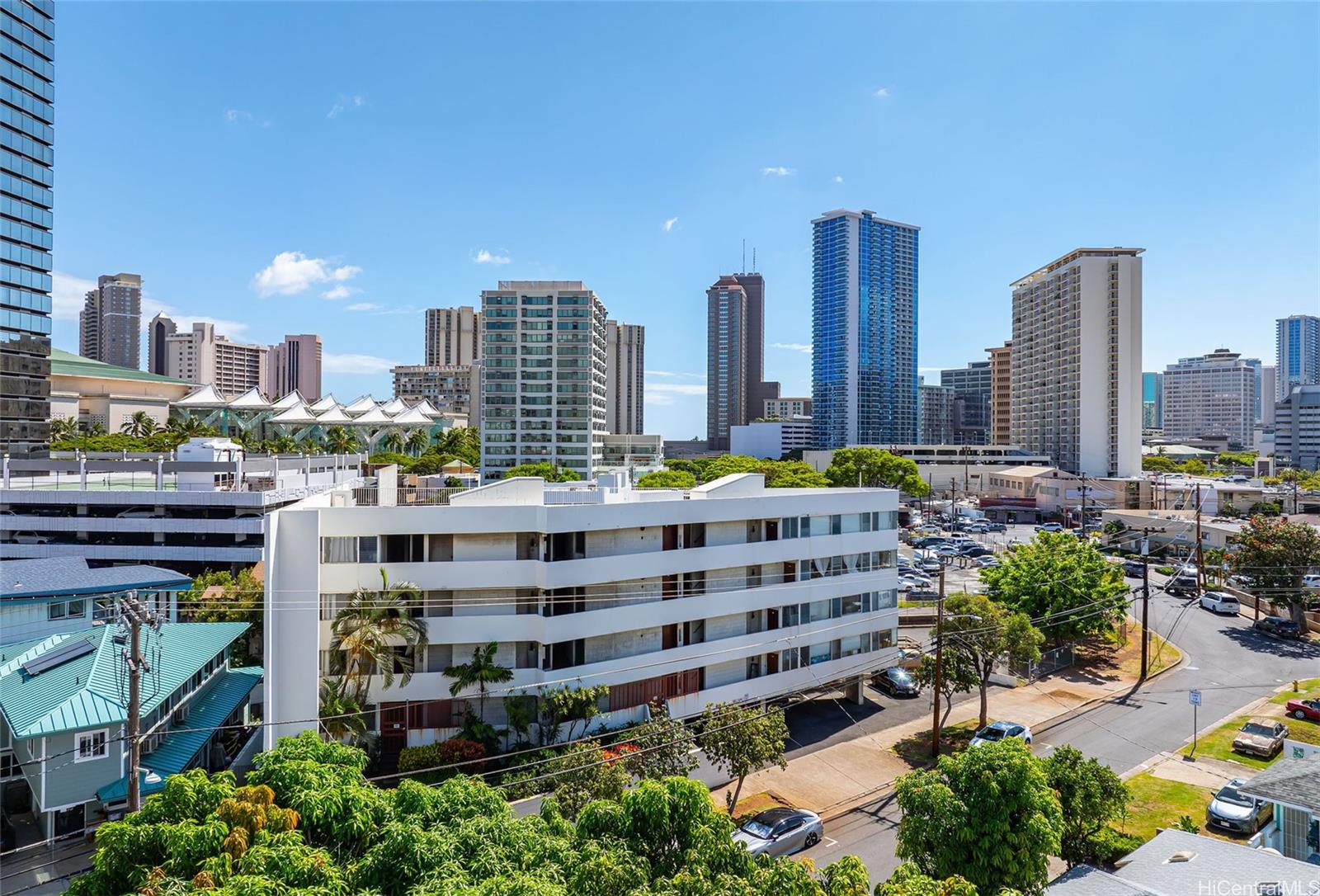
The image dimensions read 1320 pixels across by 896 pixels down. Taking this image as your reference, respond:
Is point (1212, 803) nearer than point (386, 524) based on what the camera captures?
Yes

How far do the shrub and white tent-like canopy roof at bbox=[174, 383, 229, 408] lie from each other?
141 metres

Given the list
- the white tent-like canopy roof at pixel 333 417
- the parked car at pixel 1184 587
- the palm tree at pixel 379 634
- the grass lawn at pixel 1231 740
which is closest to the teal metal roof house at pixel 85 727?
the palm tree at pixel 379 634

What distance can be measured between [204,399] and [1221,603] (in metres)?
163

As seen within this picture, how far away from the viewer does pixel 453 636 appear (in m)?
25.3

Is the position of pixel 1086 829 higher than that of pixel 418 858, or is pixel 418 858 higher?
pixel 418 858

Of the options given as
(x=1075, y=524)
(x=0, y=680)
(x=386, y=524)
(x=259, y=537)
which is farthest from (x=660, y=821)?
(x=1075, y=524)

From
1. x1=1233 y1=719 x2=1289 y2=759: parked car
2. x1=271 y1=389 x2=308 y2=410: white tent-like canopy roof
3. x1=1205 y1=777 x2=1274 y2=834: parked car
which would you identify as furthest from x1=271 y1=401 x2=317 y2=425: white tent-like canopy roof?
x1=1205 y1=777 x2=1274 y2=834: parked car

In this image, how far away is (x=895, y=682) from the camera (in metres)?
36.4

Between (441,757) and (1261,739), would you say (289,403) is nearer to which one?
(441,757)

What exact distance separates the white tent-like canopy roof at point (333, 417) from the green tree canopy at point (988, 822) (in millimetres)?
139638

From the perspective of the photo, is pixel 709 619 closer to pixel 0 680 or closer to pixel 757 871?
pixel 757 871

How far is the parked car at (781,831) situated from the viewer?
21.3m

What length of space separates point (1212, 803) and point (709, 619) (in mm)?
18818

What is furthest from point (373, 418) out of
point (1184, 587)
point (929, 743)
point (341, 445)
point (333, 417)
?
point (1184, 587)
